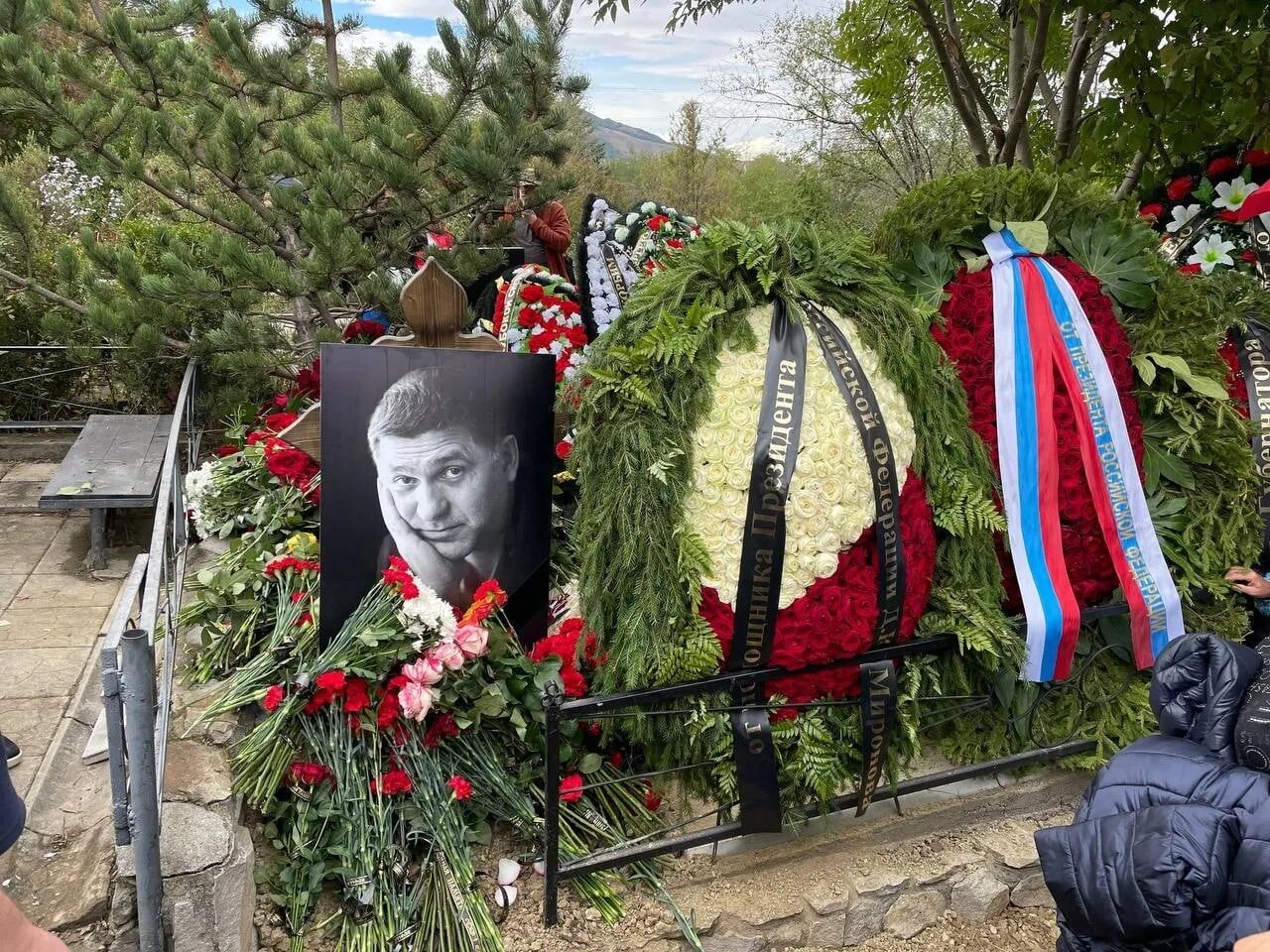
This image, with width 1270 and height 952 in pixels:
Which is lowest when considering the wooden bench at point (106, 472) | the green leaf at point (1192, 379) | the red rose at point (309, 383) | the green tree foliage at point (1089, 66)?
the wooden bench at point (106, 472)

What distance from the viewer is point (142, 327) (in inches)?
153

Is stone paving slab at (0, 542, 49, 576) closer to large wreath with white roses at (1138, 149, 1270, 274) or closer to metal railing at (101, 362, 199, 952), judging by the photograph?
metal railing at (101, 362, 199, 952)

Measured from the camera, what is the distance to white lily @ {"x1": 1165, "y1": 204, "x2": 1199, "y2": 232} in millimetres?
3939

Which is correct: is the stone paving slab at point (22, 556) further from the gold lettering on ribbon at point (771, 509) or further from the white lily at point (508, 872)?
the gold lettering on ribbon at point (771, 509)

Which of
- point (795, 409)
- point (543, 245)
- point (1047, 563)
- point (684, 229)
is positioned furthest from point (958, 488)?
point (543, 245)

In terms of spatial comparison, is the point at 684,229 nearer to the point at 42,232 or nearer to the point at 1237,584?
the point at 1237,584

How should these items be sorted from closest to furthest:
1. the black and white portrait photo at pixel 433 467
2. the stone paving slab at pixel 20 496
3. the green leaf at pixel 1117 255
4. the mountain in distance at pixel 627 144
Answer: the black and white portrait photo at pixel 433 467 < the green leaf at pixel 1117 255 < the stone paving slab at pixel 20 496 < the mountain in distance at pixel 627 144

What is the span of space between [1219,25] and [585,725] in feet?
11.9

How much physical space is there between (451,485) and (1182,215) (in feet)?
11.2

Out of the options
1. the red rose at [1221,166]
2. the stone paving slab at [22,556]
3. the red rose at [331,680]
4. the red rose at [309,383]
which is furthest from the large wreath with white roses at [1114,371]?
the stone paving slab at [22,556]

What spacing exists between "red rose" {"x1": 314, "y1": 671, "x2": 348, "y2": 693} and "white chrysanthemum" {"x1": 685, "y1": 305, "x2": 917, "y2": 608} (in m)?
1.10

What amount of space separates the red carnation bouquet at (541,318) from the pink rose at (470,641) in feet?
7.04

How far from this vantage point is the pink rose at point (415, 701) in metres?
2.58

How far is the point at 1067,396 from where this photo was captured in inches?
111
